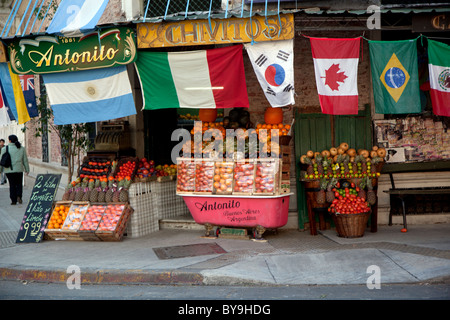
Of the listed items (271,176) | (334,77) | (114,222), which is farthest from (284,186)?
(114,222)

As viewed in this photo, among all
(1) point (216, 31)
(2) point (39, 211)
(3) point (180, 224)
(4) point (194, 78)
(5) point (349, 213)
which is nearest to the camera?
(1) point (216, 31)

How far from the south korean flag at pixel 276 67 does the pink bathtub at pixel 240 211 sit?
1751mm

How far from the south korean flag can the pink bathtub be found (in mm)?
1751

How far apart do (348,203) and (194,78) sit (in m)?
3.45

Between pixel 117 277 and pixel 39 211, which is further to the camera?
pixel 39 211

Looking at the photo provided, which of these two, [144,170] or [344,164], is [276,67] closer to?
[344,164]

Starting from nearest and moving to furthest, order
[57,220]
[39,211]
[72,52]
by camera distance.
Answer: [72,52]
[57,220]
[39,211]

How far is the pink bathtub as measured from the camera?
30.1ft

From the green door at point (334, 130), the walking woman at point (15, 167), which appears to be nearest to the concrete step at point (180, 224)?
the green door at point (334, 130)

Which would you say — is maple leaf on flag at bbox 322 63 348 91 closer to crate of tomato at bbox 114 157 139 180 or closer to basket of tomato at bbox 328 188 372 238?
basket of tomato at bbox 328 188 372 238

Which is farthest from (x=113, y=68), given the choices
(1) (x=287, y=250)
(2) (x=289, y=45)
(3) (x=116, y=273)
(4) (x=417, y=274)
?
(4) (x=417, y=274)

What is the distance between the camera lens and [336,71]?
8.41 metres

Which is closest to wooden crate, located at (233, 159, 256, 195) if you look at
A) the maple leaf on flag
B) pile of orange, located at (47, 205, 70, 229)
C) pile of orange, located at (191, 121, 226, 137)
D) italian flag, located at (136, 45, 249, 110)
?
pile of orange, located at (191, 121, 226, 137)

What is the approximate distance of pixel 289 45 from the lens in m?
8.39
